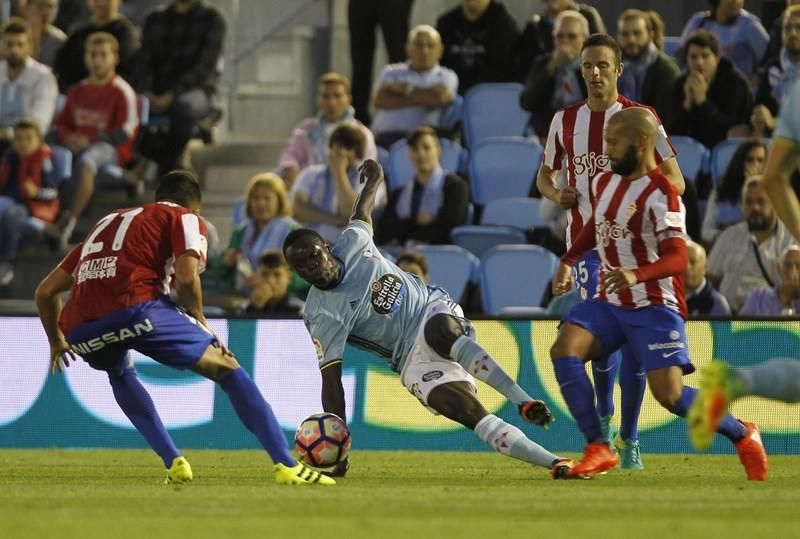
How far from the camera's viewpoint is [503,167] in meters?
15.4

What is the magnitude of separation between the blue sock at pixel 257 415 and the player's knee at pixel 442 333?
106 cm

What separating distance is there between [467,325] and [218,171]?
8147 mm

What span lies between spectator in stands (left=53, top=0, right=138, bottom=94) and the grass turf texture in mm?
7283

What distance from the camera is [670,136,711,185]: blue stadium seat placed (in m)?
14.6

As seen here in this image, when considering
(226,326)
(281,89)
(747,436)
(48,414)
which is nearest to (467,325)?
(747,436)

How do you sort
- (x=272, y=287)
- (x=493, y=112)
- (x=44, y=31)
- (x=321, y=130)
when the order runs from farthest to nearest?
(x=44, y=31) → (x=493, y=112) → (x=321, y=130) → (x=272, y=287)

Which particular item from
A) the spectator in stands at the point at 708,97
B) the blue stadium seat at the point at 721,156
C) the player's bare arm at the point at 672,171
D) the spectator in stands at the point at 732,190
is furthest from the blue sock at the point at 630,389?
the spectator in stands at the point at 708,97

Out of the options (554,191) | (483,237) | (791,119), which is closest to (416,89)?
(483,237)

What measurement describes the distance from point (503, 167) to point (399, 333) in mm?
5839

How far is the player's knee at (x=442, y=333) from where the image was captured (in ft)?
31.3

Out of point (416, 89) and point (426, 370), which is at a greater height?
point (416, 89)

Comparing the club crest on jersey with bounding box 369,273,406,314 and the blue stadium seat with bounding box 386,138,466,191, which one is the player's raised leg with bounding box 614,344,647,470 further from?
the blue stadium seat with bounding box 386,138,466,191

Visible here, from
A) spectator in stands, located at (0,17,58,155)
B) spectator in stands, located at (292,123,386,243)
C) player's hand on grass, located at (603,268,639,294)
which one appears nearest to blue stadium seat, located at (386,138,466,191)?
spectator in stands, located at (292,123,386,243)

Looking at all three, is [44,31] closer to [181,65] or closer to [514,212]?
[181,65]
